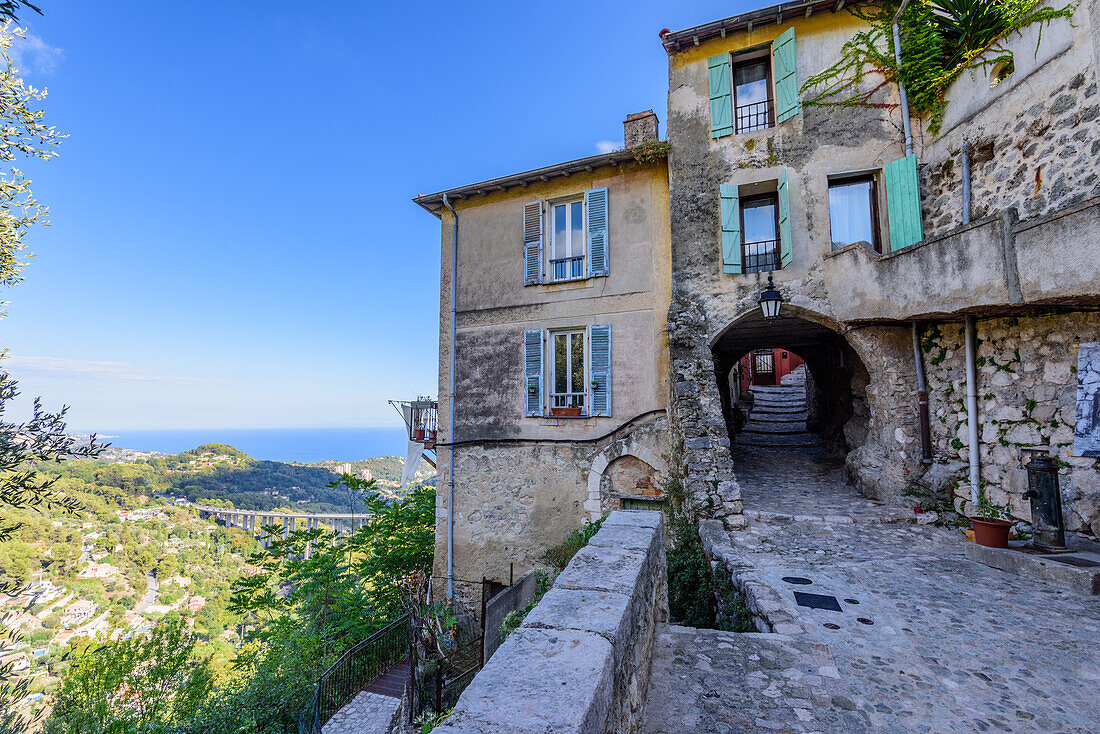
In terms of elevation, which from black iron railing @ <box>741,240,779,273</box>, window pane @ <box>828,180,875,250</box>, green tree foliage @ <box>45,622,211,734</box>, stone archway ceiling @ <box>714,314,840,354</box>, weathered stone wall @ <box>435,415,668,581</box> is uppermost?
window pane @ <box>828,180,875,250</box>

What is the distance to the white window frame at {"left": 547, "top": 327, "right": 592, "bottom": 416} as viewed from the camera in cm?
941

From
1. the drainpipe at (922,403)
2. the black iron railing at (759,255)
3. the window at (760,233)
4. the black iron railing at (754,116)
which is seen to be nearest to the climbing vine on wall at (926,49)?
the black iron railing at (754,116)

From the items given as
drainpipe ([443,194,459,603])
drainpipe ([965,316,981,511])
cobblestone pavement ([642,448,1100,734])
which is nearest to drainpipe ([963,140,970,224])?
drainpipe ([965,316,981,511])

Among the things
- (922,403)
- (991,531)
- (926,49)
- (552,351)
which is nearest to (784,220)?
(926,49)

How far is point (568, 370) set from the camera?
385 inches

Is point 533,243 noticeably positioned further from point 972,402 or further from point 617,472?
point 972,402

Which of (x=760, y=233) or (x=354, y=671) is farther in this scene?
(x=354, y=671)

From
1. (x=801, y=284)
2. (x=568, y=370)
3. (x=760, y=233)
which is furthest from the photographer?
(x=568, y=370)

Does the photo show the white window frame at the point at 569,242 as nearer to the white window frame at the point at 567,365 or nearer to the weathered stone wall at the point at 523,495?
the white window frame at the point at 567,365

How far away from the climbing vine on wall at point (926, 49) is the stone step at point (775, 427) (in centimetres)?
977

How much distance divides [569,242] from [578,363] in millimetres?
2749

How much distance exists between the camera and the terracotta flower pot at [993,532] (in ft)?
16.4

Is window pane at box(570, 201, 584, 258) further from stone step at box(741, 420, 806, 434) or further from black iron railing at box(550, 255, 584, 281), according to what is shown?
stone step at box(741, 420, 806, 434)

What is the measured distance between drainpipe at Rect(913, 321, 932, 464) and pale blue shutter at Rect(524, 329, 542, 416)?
671cm
